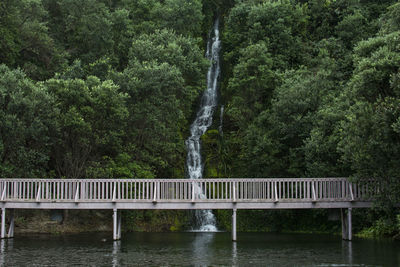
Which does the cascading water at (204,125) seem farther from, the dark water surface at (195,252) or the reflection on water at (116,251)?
the reflection on water at (116,251)

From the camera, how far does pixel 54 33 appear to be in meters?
46.6

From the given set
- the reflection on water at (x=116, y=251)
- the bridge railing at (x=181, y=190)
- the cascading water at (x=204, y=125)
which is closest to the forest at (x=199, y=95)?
the cascading water at (x=204, y=125)

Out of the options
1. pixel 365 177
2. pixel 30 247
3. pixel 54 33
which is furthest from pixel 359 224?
pixel 54 33

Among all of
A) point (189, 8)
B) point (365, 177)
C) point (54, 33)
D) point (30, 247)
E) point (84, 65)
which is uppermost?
point (189, 8)

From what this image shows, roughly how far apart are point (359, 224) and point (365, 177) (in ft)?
22.4

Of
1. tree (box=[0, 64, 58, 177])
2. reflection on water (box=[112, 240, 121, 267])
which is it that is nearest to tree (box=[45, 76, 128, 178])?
tree (box=[0, 64, 58, 177])

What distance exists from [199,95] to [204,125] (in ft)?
15.2

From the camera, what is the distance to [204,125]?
43.9m

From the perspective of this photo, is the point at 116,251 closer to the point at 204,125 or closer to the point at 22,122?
the point at 22,122

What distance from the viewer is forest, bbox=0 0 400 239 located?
26.4m

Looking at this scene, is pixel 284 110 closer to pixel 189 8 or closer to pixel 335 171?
pixel 335 171

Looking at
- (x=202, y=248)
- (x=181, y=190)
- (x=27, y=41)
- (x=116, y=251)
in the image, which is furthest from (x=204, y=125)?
(x=116, y=251)

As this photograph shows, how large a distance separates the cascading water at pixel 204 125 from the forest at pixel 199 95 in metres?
0.65

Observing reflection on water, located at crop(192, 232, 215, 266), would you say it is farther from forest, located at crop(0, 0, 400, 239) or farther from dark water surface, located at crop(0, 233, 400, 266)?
forest, located at crop(0, 0, 400, 239)
